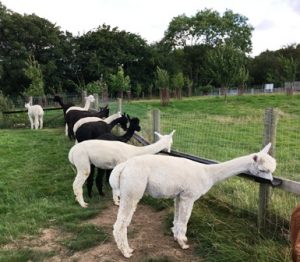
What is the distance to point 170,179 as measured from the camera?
15.0 feet

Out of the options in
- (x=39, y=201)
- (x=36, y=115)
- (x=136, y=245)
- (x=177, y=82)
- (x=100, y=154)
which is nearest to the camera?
(x=136, y=245)

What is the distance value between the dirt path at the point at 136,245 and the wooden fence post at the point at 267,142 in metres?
0.92

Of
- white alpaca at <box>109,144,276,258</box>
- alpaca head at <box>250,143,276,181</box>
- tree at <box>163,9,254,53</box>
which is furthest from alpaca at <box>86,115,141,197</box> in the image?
tree at <box>163,9,254,53</box>

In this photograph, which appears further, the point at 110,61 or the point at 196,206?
the point at 110,61

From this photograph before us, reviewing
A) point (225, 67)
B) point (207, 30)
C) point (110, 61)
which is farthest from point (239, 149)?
point (207, 30)

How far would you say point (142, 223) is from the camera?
563 centimetres

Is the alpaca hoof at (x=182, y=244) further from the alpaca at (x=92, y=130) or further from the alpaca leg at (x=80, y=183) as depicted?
the alpaca at (x=92, y=130)

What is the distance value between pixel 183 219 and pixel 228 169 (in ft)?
2.63

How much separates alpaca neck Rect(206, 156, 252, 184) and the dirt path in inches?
35.9

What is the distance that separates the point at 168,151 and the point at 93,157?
3.95 ft

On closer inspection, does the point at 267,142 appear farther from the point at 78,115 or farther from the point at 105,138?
the point at 78,115

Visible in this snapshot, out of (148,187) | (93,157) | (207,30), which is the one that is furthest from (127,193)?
(207,30)

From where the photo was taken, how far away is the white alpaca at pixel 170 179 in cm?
448

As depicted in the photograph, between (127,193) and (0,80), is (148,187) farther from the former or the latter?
(0,80)
